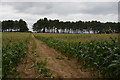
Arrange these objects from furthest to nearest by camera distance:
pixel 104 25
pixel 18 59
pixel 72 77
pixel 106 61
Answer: pixel 104 25
pixel 18 59
pixel 72 77
pixel 106 61

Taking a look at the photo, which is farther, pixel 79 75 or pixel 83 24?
pixel 83 24

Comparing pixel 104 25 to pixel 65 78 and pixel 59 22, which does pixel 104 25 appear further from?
pixel 65 78

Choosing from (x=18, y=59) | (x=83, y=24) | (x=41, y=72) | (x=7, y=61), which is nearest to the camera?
(x=41, y=72)

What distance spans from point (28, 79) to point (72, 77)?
1330 mm

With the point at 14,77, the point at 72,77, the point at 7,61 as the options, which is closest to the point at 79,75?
the point at 72,77

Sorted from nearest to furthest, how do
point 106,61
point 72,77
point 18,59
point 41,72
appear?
point 106,61 → point 72,77 → point 41,72 → point 18,59

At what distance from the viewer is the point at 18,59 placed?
25.8ft

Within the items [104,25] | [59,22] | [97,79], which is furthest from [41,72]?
[59,22]

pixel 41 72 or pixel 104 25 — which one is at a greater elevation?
pixel 104 25

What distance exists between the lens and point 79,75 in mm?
Answer: 6223

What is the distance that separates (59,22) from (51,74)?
9198 centimetres

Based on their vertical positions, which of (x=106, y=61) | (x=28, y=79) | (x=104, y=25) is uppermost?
(x=104, y=25)

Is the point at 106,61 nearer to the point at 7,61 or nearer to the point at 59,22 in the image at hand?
the point at 7,61

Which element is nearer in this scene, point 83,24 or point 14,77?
point 14,77
